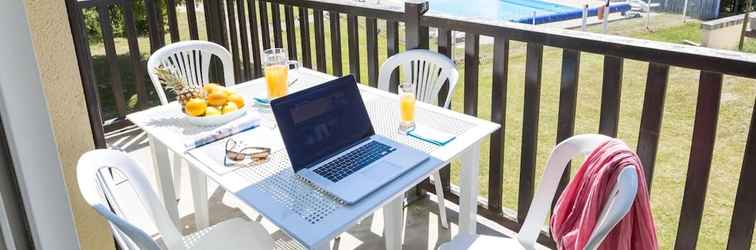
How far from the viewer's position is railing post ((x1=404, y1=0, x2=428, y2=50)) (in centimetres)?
275

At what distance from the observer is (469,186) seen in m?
2.18

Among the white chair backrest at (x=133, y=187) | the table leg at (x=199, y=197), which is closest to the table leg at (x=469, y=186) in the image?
the white chair backrest at (x=133, y=187)

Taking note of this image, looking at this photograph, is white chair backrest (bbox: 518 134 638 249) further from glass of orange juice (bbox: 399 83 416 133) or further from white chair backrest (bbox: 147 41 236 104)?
white chair backrest (bbox: 147 41 236 104)

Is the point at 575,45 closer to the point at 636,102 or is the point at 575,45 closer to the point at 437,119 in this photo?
the point at 437,119

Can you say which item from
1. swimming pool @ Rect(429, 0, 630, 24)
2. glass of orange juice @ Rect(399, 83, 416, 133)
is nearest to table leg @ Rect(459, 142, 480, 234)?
glass of orange juice @ Rect(399, 83, 416, 133)

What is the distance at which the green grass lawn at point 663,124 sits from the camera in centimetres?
328

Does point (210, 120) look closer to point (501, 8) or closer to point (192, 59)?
point (192, 59)

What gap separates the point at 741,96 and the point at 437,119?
18.7 ft

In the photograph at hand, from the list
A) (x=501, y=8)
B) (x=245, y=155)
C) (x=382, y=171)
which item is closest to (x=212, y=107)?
(x=245, y=155)

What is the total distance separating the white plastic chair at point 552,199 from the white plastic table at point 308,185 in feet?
0.95

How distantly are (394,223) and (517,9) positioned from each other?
1264 centimetres

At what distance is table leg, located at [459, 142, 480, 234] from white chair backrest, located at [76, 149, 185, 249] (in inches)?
41.1

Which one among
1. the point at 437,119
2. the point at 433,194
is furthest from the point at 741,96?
the point at 437,119

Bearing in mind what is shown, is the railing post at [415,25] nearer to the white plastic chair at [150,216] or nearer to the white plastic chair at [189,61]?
Result: the white plastic chair at [189,61]
